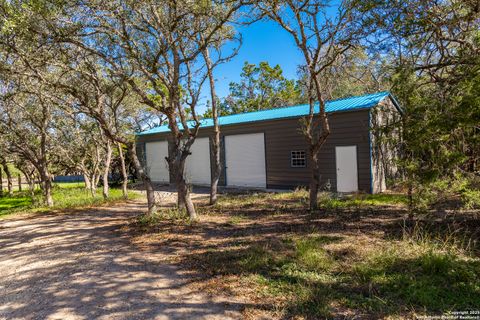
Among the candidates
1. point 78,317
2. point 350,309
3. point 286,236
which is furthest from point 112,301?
point 286,236

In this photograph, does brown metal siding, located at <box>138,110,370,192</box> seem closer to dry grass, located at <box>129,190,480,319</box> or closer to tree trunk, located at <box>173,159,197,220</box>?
dry grass, located at <box>129,190,480,319</box>

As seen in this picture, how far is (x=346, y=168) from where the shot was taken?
1166 cm

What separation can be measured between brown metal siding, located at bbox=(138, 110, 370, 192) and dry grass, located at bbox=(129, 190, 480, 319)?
3.78 m

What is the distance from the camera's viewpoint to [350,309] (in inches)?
126

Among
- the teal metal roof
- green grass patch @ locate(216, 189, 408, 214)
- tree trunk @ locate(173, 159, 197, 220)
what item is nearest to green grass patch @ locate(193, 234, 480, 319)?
tree trunk @ locate(173, 159, 197, 220)

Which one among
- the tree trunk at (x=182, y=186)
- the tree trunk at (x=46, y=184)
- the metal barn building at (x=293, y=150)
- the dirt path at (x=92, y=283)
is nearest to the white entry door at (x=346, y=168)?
the metal barn building at (x=293, y=150)

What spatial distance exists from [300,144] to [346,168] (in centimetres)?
228

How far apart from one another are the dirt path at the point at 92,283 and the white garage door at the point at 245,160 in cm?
849

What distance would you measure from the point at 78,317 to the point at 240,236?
133 inches

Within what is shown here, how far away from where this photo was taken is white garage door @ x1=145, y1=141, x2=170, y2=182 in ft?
65.3

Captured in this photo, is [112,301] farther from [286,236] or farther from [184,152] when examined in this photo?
[184,152]

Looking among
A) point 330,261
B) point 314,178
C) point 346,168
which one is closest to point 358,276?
point 330,261

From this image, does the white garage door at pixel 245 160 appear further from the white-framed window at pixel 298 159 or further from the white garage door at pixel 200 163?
the white-framed window at pixel 298 159

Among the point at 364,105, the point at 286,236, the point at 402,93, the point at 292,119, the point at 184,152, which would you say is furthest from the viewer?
the point at 292,119
